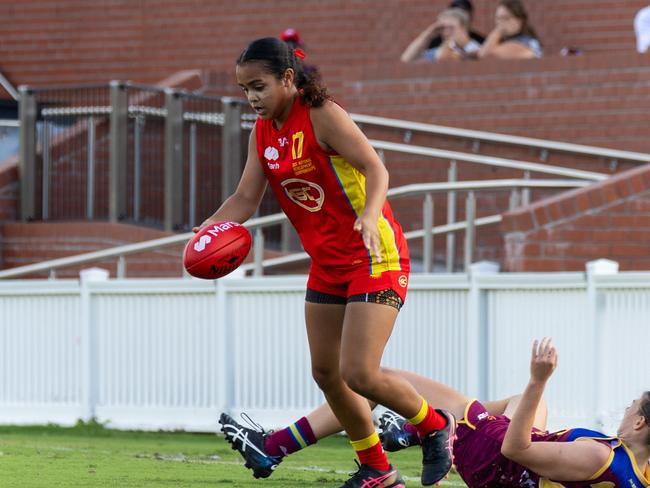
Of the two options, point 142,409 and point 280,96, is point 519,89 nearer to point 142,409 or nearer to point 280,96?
point 142,409

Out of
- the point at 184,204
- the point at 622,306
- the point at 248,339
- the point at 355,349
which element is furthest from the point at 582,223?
the point at 355,349

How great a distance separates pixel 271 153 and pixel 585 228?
5729mm

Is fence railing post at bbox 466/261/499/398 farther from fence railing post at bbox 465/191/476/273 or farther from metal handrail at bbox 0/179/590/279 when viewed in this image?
metal handrail at bbox 0/179/590/279

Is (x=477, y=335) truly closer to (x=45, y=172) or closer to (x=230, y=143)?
(x=230, y=143)

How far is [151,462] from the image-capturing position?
8.98 metres

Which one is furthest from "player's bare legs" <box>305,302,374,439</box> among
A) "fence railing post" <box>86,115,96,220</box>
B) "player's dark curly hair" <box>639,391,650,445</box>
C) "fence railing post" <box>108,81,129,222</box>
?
"fence railing post" <box>86,115,96,220</box>

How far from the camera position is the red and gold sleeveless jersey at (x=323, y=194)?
6.66 meters

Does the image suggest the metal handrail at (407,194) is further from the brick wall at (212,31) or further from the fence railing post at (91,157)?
the brick wall at (212,31)

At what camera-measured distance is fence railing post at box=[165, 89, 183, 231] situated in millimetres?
15234

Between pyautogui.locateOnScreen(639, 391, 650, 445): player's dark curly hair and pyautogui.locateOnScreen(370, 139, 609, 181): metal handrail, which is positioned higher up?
pyautogui.locateOnScreen(370, 139, 609, 181): metal handrail

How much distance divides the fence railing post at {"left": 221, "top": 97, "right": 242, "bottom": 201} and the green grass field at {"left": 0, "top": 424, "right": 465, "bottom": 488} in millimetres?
3753

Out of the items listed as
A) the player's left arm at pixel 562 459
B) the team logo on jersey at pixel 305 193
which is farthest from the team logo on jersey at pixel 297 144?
the player's left arm at pixel 562 459

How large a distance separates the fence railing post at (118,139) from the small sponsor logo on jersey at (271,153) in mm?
8788

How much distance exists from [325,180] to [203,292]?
17.9 feet
